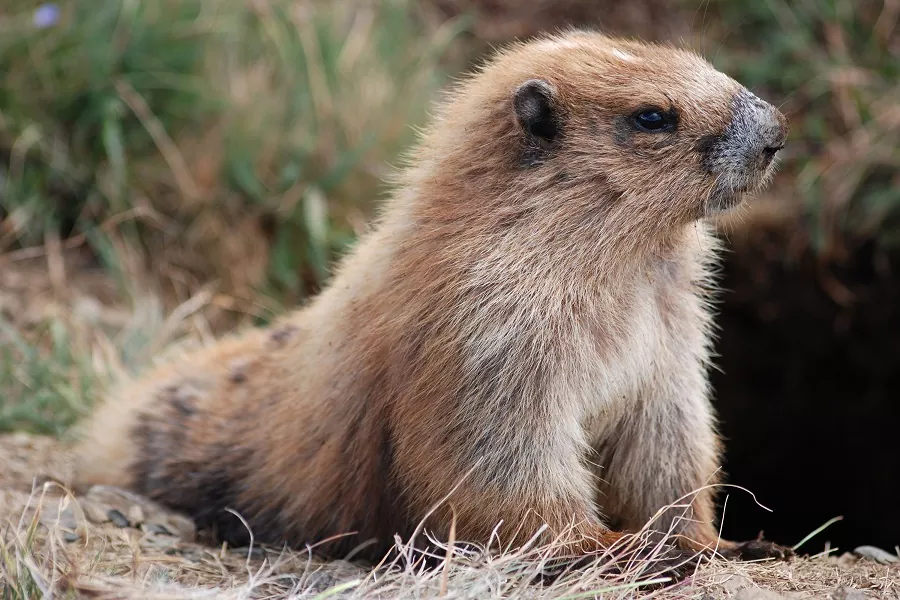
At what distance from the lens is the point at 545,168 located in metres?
3.56

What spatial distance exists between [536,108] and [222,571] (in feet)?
6.47

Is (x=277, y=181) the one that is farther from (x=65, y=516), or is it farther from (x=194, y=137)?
(x=65, y=516)

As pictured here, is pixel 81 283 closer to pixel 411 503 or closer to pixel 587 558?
pixel 411 503

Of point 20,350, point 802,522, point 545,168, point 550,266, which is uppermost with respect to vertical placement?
point 545,168

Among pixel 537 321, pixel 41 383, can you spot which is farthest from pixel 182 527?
pixel 537 321

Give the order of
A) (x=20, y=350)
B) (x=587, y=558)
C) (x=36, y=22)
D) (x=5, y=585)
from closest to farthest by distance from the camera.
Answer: (x=5, y=585) → (x=587, y=558) → (x=20, y=350) → (x=36, y=22)

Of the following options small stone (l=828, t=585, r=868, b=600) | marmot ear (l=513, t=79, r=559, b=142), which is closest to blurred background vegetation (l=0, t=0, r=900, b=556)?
marmot ear (l=513, t=79, r=559, b=142)

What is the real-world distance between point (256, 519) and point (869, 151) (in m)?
4.87

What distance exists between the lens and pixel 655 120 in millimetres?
3541

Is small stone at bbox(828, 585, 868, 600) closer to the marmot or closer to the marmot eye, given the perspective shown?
the marmot

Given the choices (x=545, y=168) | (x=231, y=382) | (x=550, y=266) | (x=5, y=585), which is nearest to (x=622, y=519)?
(x=550, y=266)

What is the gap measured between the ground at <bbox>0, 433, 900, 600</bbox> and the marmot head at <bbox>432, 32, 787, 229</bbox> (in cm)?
122

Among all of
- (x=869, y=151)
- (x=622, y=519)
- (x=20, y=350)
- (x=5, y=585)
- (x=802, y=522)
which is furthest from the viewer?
(x=802, y=522)

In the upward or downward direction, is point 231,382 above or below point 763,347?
above
